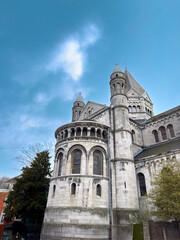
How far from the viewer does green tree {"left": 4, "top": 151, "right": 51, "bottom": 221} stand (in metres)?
20.3

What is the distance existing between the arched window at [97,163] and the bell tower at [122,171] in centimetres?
145

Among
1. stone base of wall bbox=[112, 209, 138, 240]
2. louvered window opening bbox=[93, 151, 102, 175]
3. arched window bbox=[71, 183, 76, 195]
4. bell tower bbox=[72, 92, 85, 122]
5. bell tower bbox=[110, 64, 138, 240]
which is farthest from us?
bell tower bbox=[72, 92, 85, 122]

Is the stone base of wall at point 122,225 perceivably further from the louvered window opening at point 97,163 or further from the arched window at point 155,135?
the arched window at point 155,135

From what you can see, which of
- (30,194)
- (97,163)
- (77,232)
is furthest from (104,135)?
(30,194)

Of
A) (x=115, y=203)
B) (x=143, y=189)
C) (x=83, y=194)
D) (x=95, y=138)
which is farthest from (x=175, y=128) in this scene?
(x=83, y=194)

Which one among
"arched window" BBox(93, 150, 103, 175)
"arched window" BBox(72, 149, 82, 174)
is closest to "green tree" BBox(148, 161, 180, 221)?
"arched window" BBox(93, 150, 103, 175)

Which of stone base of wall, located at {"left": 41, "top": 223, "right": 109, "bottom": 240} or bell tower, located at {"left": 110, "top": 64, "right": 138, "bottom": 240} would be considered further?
bell tower, located at {"left": 110, "top": 64, "right": 138, "bottom": 240}

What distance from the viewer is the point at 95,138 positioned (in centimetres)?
1978

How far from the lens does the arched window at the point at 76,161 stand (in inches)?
716

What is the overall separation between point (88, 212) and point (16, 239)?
1512 centimetres

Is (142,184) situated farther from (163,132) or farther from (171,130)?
(171,130)

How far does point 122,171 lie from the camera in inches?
717

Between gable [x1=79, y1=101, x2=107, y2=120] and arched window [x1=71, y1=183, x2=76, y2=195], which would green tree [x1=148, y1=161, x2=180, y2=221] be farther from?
gable [x1=79, y1=101, x2=107, y2=120]

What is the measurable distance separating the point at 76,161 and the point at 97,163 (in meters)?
2.40
